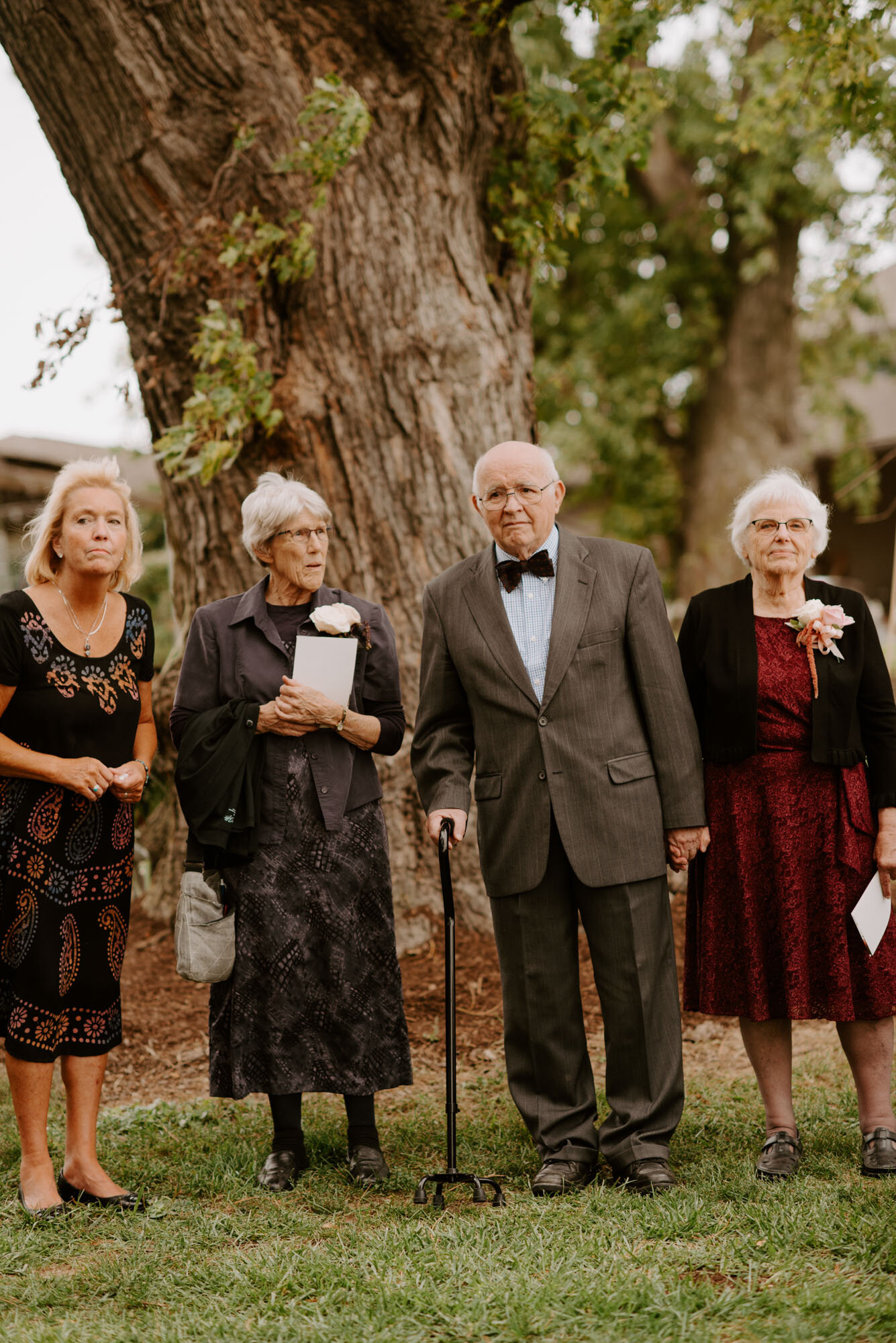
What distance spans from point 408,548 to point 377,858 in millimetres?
2423

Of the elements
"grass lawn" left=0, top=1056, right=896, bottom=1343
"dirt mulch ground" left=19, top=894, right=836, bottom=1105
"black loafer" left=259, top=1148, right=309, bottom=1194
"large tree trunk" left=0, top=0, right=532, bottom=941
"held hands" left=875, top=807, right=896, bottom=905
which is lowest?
"grass lawn" left=0, top=1056, right=896, bottom=1343

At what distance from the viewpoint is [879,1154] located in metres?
3.67

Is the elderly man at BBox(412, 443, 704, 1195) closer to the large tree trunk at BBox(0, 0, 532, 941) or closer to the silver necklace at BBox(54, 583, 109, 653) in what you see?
the silver necklace at BBox(54, 583, 109, 653)

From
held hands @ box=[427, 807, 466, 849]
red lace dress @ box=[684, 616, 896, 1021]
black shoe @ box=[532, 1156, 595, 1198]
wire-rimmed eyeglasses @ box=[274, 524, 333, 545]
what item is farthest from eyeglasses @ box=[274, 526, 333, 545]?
black shoe @ box=[532, 1156, 595, 1198]

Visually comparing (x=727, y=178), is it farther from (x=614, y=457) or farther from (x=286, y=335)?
(x=286, y=335)

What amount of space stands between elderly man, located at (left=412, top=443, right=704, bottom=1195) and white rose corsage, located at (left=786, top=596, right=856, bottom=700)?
0.39m

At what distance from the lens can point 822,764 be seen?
376cm

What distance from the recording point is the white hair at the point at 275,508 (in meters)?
3.91

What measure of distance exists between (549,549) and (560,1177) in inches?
75.1

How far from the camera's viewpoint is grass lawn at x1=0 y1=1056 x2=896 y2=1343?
2793 millimetres

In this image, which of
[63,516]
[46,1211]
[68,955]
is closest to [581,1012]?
[68,955]

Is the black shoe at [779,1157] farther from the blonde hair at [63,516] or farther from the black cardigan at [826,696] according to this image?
the blonde hair at [63,516]

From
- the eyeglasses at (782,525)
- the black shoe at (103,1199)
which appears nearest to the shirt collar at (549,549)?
the eyeglasses at (782,525)

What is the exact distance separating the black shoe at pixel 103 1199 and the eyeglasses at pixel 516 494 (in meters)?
2.35
